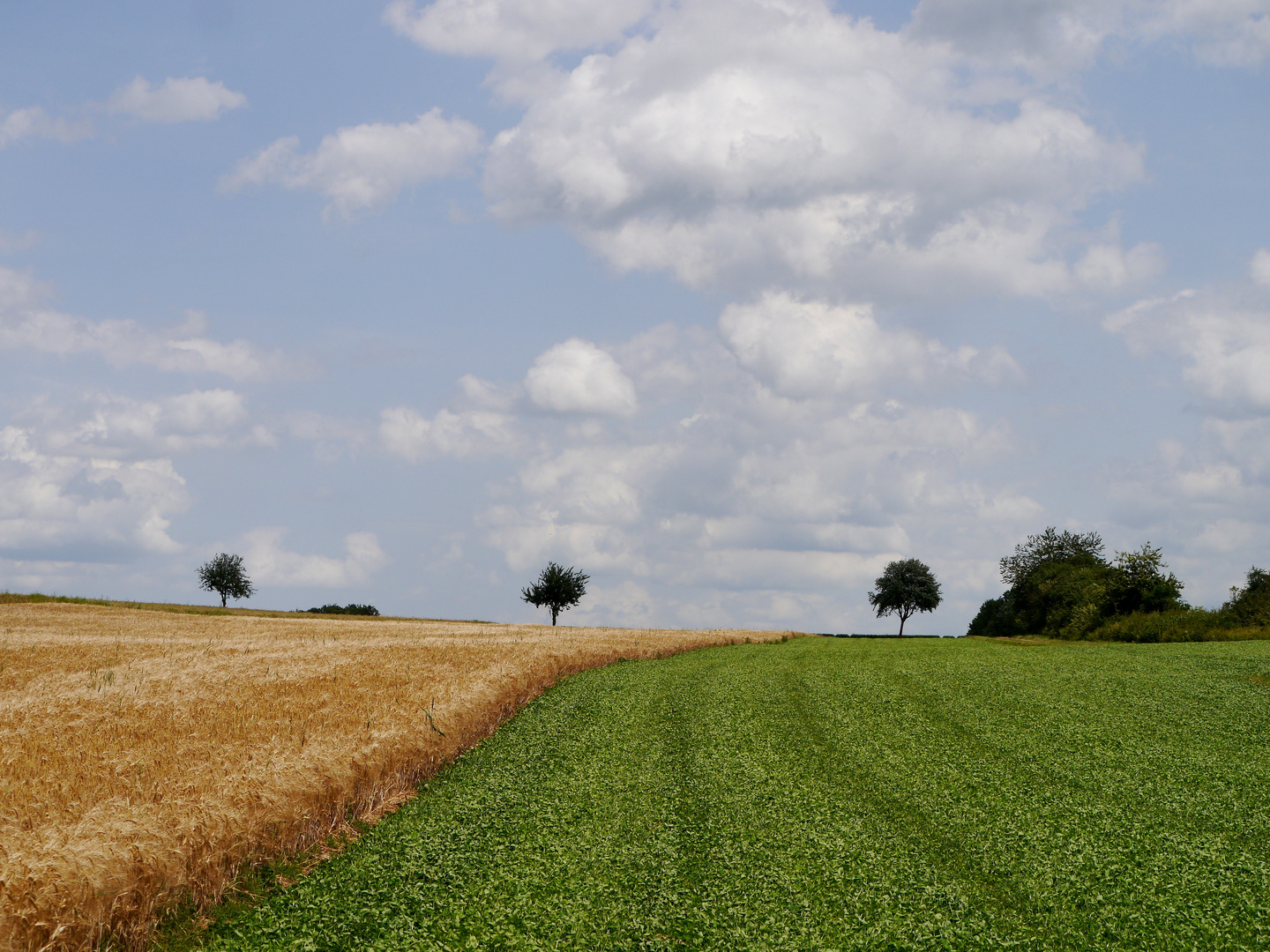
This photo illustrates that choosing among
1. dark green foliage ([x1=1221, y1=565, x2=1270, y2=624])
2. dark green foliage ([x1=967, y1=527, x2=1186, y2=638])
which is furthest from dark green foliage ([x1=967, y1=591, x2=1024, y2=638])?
dark green foliage ([x1=1221, y1=565, x2=1270, y2=624])

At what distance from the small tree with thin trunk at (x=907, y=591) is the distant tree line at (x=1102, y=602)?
671 centimetres

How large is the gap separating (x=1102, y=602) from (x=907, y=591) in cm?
3443

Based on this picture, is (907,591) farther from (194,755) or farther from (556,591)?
(194,755)

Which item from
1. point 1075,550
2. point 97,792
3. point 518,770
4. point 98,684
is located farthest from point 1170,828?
point 1075,550

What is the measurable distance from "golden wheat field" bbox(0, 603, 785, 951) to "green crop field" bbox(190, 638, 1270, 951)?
2.32 ft

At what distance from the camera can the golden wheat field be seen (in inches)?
294

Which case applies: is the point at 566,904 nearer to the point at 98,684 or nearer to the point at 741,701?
the point at 741,701

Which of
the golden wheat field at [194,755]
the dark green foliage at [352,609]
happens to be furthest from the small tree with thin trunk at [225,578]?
the golden wheat field at [194,755]

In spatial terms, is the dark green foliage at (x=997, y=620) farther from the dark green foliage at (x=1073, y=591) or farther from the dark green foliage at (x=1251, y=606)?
the dark green foliage at (x=1251, y=606)

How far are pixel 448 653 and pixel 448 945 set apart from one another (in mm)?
16755

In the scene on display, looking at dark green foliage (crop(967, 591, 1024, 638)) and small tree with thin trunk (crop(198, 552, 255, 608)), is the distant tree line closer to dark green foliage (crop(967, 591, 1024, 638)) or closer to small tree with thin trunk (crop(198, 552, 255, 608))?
dark green foliage (crop(967, 591, 1024, 638))

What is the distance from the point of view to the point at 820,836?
10.9 metres

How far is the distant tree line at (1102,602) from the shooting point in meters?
41.3

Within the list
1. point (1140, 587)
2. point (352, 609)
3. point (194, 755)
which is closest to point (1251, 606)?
point (1140, 587)
